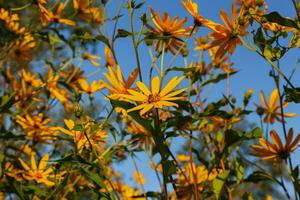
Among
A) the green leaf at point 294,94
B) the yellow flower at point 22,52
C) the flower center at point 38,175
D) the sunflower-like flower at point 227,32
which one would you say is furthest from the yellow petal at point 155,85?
the yellow flower at point 22,52

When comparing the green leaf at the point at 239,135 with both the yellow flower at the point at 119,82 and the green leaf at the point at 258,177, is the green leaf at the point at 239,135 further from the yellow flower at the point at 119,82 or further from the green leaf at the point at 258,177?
the yellow flower at the point at 119,82

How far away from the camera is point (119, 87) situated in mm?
1330

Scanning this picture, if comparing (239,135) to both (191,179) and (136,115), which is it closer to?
(136,115)

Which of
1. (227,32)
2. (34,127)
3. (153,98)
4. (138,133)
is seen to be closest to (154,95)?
(153,98)

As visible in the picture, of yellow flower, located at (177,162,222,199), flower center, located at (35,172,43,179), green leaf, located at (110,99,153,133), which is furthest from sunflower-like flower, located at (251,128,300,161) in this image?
flower center, located at (35,172,43,179)

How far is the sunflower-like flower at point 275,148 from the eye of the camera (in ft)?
5.03

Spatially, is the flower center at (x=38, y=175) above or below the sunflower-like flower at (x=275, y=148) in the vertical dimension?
below

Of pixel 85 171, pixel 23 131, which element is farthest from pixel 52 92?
pixel 85 171

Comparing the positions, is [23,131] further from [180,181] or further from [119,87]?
[119,87]

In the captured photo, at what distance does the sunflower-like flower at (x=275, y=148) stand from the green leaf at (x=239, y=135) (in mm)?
53

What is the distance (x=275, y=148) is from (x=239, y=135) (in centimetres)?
14

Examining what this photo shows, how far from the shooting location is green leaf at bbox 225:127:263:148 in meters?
1.48

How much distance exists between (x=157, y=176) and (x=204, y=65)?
814 mm

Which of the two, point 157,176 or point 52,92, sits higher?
point 52,92
